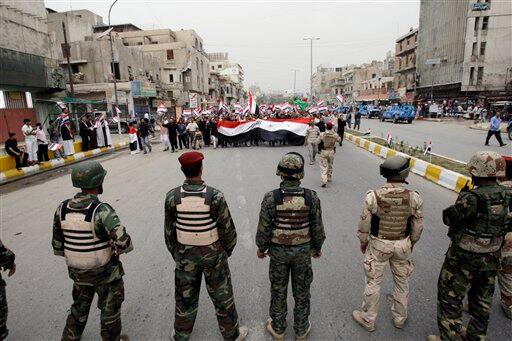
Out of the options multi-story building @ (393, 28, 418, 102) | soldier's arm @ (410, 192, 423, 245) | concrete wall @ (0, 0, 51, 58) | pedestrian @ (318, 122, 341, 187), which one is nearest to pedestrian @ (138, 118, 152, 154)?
pedestrian @ (318, 122, 341, 187)

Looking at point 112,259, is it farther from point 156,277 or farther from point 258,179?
point 258,179

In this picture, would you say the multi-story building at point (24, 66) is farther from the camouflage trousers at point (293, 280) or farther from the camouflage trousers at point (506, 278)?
the camouflage trousers at point (506, 278)

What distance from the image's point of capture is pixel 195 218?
2.86 meters

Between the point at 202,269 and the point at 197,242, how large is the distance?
0.89 feet

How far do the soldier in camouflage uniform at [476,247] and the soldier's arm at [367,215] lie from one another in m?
0.64

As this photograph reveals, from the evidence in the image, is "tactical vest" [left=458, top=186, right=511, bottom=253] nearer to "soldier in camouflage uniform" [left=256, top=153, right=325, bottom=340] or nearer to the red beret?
"soldier in camouflage uniform" [left=256, top=153, right=325, bottom=340]

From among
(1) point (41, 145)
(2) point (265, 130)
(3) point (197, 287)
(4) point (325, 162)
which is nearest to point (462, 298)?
(3) point (197, 287)

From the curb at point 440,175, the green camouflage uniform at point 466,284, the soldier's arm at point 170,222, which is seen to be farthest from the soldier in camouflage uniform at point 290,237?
the curb at point 440,175

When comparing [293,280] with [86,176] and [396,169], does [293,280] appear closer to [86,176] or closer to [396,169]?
[396,169]

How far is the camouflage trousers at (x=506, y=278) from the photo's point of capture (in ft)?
11.0

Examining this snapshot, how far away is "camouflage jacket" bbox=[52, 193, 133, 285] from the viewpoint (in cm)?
279

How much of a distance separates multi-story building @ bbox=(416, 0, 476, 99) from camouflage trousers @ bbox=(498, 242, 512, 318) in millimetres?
44993

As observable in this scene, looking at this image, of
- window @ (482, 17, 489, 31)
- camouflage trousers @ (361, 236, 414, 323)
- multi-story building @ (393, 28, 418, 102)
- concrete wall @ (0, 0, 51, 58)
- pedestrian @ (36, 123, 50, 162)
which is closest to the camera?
camouflage trousers @ (361, 236, 414, 323)

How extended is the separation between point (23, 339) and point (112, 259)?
1344mm
